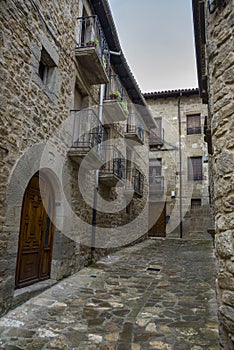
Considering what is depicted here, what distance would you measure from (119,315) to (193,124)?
1504 cm

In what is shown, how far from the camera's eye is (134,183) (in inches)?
495

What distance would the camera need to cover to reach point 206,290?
495 centimetres

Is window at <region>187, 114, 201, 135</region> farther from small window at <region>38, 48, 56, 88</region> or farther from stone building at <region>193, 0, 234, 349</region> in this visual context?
stone building at <region>193, 0, 234, 349</region>

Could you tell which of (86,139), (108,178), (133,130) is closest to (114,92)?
(86,139)

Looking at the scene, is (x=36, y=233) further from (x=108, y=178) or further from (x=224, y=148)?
(x=224, y=148)

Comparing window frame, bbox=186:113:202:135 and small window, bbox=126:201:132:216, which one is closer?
small window, bbox=126:201:132:216

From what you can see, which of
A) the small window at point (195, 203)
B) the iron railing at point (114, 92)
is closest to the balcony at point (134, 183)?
the iron railing at point (114, 92)

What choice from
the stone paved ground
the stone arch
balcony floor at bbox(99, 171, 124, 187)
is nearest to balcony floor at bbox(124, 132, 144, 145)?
balcony floor at bbox(99, 171, 124, 187)

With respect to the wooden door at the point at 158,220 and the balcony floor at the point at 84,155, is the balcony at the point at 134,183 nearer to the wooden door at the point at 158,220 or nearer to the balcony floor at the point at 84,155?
the wooden door at the point at 158,220

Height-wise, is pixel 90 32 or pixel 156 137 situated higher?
pixel 156 137

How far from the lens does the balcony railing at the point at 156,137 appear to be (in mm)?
17172

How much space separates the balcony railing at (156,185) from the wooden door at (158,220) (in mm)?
773

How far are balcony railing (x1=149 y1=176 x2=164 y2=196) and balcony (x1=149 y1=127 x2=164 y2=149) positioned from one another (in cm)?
219

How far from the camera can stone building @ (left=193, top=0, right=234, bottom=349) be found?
89.9 inches
